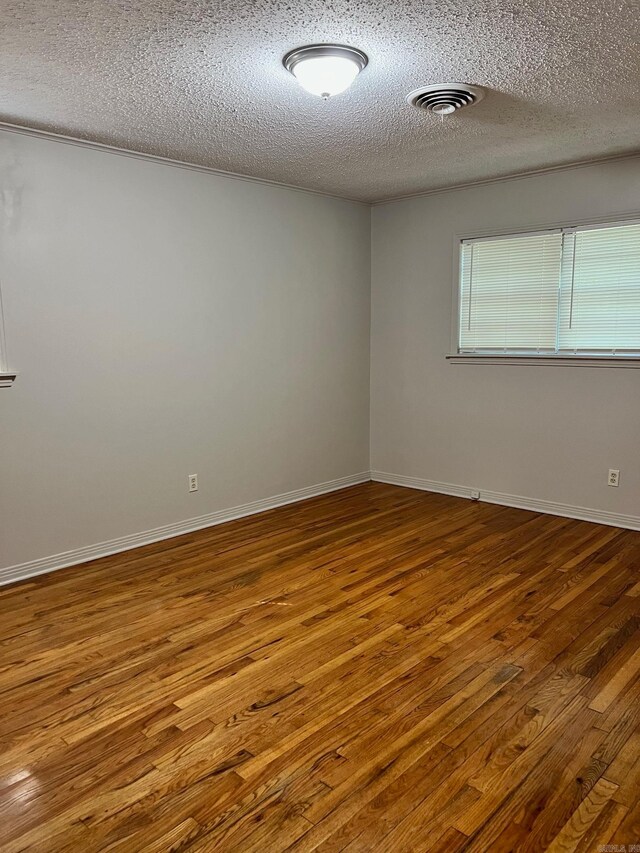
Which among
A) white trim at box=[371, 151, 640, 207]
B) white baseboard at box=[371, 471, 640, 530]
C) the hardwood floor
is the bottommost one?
the hardwood floor

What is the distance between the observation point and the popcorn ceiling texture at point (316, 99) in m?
2.13

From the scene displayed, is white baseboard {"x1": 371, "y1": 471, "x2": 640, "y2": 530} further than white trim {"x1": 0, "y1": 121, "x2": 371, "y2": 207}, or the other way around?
white baseboard {"x1": 371, "y1": 471, "x2": 640, "y2": 530}

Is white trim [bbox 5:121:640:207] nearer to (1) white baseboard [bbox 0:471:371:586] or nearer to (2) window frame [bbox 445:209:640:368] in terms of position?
(2) window frame [bbox 445:209:640:368]

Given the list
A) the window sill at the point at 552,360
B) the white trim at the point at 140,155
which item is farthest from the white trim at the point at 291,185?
the window sill at the point at 552,360

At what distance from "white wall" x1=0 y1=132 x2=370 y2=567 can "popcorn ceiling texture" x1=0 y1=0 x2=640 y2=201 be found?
35 cm

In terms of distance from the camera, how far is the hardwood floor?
1.73m

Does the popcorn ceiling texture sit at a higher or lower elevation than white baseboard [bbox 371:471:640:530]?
higher

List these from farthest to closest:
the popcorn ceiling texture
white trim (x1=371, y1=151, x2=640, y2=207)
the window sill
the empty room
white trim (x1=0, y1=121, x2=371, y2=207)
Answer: the window sill
white trim (x1=371, y1=151, x2=640, y2=207)
white trim (x1=0, y1=121, x2=371, y2=207)
the popcorn ceiling texture
the empty room

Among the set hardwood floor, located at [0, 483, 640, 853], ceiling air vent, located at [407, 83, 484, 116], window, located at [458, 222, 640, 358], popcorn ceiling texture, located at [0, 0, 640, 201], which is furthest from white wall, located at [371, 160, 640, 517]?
ceiling air vent, located at [407, 83, 484, 116]

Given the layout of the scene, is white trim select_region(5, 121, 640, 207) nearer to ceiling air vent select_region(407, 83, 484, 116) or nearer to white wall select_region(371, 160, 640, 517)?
white wall select_region(371, 160, 640, 517)

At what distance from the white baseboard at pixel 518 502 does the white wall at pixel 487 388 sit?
0.13 feet

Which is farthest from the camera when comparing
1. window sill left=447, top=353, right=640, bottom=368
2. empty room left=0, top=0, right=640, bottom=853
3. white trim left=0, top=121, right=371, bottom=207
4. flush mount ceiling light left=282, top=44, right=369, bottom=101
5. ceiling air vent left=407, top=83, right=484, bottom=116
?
window sill left=447, top=353, right=640, bottom=368

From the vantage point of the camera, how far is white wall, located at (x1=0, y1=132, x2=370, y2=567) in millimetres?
3428

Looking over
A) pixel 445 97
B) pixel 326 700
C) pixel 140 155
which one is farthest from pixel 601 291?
pixel 326 700
